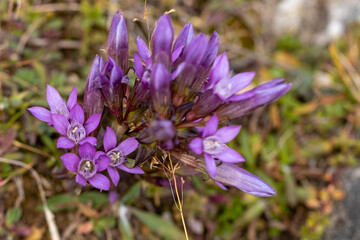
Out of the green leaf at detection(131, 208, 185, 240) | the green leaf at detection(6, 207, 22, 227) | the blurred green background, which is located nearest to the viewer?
Result: the green leaf at detection(6, 207, 22, 227)

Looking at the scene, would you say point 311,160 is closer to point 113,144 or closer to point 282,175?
point 282,175

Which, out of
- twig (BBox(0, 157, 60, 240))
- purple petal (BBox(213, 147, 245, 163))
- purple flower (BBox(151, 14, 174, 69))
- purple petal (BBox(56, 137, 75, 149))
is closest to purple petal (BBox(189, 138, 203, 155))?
purple petal (BBox(213, 147, 245, 163))

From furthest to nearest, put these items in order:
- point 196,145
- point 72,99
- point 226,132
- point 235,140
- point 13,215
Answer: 1. point 235,140
2. point 13,215
3. point 72,99
4. point 226,132
5. point 196,145

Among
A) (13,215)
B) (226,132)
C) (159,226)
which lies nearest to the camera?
(226,132)

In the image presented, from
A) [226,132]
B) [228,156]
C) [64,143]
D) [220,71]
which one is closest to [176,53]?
[220,71]

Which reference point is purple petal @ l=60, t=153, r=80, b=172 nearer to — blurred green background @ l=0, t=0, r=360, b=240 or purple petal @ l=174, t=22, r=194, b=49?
blurred green background @ l=0, t=0, r=360, b=240

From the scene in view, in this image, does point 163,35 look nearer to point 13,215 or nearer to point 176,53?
point 176,53

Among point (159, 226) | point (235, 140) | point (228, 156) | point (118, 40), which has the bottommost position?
point (159, 226)

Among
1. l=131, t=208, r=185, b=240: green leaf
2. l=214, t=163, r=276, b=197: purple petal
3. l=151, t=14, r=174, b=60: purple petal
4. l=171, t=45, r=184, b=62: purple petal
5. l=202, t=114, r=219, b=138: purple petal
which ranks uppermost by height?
l=151, t=14, r=174, b=60: purple petal
